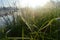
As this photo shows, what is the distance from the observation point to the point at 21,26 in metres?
2.21

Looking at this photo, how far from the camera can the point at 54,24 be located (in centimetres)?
214

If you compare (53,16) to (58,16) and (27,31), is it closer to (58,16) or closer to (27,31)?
(58,16)

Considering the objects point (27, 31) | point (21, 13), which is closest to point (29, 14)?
point (21, 13)

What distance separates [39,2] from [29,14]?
18cm

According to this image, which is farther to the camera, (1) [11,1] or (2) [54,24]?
(1) [11,1]

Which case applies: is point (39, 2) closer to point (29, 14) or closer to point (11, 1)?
point (29, 14)

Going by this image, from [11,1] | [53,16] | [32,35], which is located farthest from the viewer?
[11,1]

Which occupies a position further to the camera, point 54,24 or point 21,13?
point 21,13

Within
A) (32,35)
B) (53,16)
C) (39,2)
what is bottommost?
(32,35)

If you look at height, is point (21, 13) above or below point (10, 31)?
above

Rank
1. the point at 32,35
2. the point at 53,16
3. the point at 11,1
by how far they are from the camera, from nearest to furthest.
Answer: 1. the point at 32,35
2. the point at 53,16
3. the point at 11,1

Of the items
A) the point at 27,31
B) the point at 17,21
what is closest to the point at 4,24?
the point at 17,21

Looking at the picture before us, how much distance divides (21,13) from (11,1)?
19 centimetres

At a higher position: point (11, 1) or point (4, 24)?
point (11, 1)
